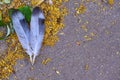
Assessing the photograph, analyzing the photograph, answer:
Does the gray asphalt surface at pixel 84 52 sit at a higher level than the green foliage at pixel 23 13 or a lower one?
lower

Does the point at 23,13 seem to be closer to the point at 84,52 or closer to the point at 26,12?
the point at 26,12

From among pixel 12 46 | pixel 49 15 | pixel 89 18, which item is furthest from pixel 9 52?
pixel 89 18

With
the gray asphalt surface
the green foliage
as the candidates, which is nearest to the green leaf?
the green foliage

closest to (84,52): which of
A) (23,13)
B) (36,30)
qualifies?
(36,30)

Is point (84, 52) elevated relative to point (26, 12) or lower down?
lower down

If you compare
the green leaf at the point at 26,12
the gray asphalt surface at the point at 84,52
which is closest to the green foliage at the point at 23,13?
the green leaf at the point at 26,12

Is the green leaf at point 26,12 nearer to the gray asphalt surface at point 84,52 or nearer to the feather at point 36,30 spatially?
the feather at point 36,30
